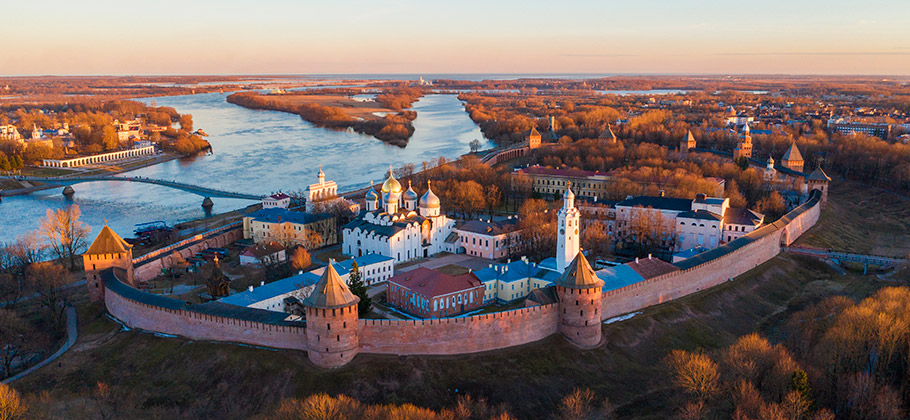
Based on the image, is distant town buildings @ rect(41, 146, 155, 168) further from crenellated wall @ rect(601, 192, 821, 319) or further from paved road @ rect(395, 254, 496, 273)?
crenellated wall @ rect(601, 192, 821, 319)

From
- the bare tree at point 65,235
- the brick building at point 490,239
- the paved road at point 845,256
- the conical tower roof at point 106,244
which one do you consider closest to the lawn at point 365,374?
the conical tower roof at point 106,244

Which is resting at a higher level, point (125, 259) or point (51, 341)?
point (125, 259)

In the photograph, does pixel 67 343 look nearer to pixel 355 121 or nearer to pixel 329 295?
pixel 329 295

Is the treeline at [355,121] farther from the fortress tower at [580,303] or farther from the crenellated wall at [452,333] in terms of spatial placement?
the crenellated wall at [452,333]

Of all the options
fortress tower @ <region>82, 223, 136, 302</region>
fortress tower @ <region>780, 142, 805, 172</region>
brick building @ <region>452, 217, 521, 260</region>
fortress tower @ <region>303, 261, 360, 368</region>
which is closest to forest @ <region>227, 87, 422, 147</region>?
fortress tower @ <region>780, 142, 805, 172</region>

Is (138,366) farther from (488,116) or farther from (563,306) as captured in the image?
(488,116)

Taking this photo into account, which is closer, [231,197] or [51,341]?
[51,341]

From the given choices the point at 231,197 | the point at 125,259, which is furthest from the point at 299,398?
the point at 231,197

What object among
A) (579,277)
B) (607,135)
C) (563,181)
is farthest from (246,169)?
(579,277)
